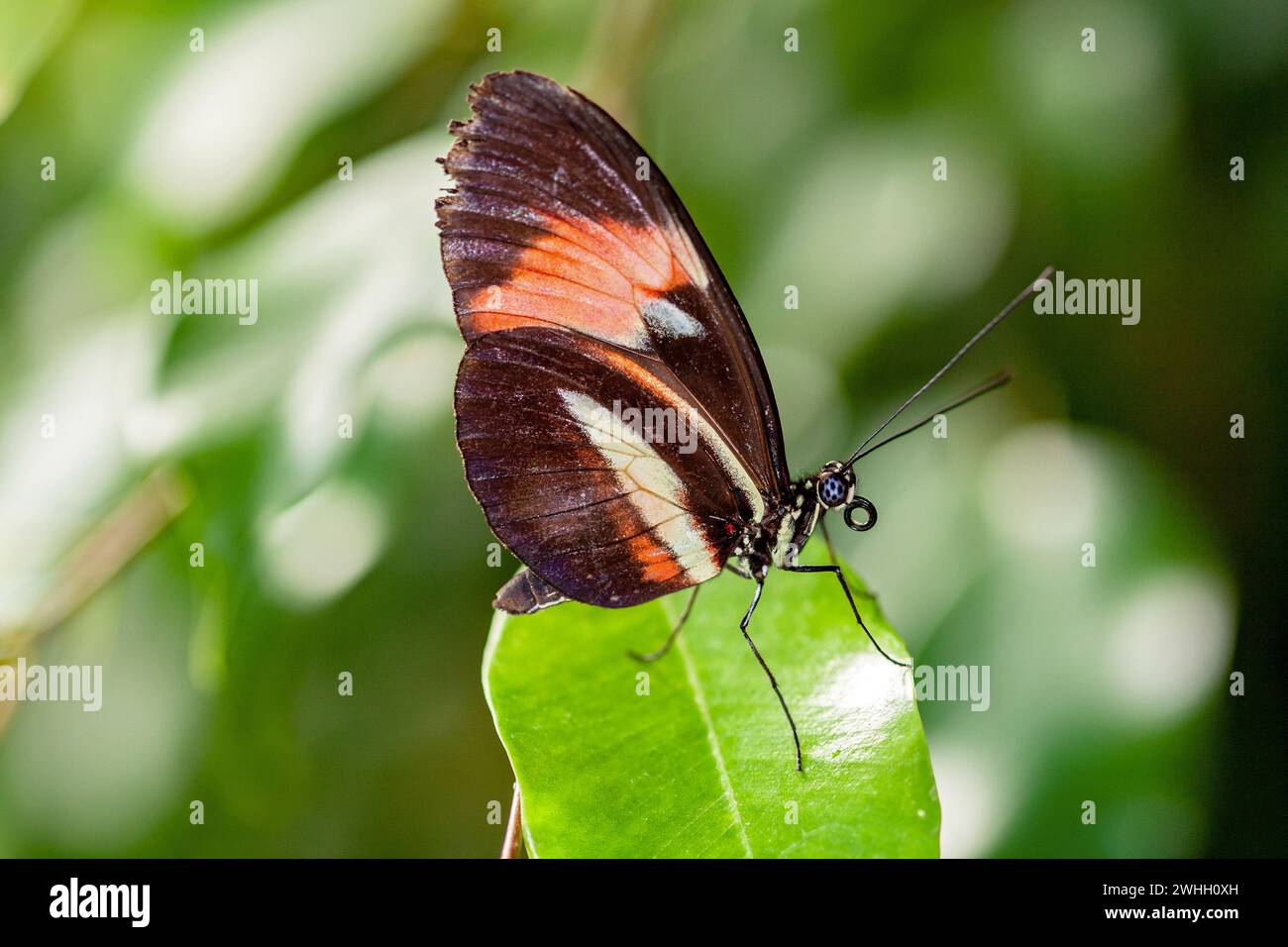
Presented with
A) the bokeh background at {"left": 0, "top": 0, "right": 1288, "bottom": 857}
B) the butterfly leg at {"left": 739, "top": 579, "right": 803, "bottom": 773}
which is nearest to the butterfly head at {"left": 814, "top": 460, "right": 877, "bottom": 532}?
the butterfly leg at {"left": 739, "top": 579, "right": 803, "bottom": 773}

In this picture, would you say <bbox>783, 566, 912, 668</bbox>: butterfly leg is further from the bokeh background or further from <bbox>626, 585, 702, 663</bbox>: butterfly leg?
the bokeh background

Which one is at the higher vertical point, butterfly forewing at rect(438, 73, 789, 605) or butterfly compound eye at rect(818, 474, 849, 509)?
butterfly forewing at rect(438, 73, 789, 605)

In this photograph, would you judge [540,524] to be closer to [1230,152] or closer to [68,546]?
[68,546]

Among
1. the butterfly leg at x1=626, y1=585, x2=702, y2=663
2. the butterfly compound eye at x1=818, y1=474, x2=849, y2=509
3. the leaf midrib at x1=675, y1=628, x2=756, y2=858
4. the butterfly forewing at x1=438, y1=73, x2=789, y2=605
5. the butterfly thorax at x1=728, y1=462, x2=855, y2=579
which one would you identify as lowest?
the leaf midrib at x1=675, y1=628, x2=756, y2=858

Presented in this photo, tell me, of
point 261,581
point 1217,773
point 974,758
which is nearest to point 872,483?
point 974,758

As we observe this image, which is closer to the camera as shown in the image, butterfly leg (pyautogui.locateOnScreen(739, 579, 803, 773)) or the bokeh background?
butterfly leg (pyautogui.locateOnScreen(739, 579, 803, 773))

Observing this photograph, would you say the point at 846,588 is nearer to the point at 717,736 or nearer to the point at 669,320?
the point at 717,736
